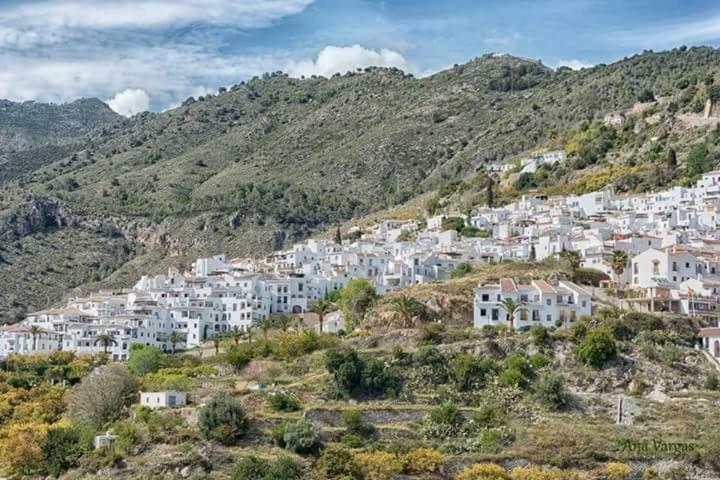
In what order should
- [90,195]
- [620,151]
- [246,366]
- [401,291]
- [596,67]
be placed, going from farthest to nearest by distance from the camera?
1. [596,67]
2. [90,195]
3. [620,151]
4. [401,291]
5. [246,366]

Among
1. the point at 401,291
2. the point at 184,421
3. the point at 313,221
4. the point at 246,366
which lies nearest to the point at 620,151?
the point at 313,221

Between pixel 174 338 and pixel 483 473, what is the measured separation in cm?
2870

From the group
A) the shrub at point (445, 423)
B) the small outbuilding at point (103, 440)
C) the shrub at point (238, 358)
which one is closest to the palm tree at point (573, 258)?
the shrub at point (445, 423)

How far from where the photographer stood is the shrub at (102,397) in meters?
52.3

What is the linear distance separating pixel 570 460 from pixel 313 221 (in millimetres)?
70029

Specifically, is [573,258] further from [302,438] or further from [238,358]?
[302,438]

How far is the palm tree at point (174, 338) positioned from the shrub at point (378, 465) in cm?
2528

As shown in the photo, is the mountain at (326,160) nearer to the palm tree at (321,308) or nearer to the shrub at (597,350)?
the palm tree at (321,308)

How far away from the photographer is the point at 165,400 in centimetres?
5178

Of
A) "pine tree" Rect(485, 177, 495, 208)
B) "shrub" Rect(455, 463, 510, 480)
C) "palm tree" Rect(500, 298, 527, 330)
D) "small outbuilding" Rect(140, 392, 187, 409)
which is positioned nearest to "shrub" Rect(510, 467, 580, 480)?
"shrub" Rect(455, 463, 510, 480)

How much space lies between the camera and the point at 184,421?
163ft

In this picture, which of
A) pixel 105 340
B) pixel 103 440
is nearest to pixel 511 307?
pixel 103 440

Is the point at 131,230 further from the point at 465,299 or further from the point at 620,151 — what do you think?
the point at 465,299

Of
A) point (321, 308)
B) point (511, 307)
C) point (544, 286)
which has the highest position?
point (544, 286)
